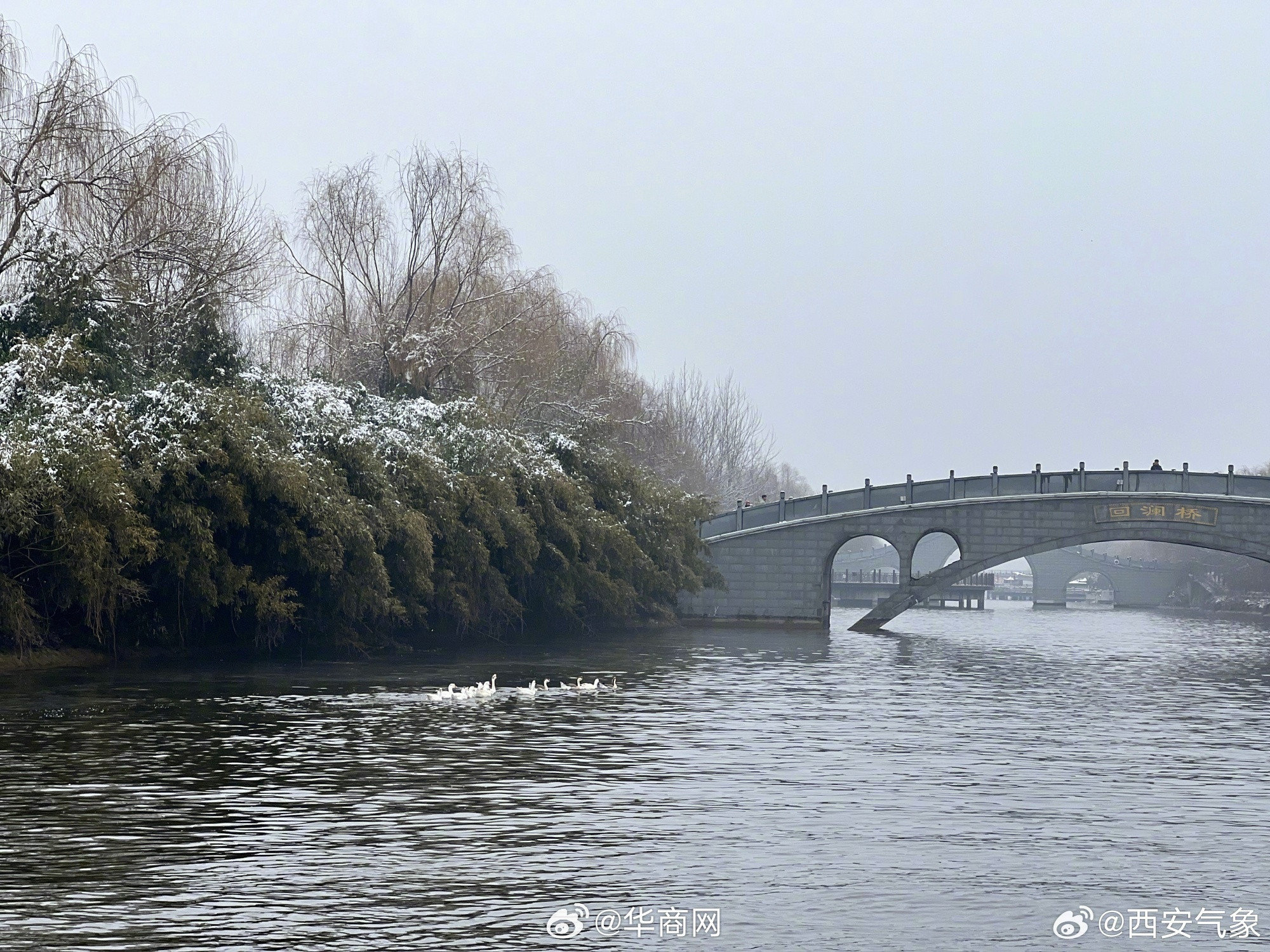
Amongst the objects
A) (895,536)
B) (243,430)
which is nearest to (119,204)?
(243,430)

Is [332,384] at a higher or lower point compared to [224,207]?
lower

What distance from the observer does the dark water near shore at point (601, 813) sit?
391 inches

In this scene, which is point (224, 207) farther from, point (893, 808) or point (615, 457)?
point (893, 808)

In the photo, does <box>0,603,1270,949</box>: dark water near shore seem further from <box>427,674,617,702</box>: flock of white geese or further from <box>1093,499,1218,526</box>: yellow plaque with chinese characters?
<box>1093,499,1218,526</box>: yellow plaque with chinese characters

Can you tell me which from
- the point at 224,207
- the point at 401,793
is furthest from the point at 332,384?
the point at 401,793

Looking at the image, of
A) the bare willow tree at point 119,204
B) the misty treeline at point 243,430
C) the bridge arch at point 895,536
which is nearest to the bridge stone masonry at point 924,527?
the bridge arch at point 895,536

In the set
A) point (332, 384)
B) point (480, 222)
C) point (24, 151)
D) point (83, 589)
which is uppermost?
point (480, 222)

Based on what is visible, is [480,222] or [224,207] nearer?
[224,207]

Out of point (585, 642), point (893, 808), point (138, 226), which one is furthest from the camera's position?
point (585, 642)

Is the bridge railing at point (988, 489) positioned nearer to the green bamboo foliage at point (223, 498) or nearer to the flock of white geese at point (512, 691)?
the green bamboo foliage at point (223, 498)

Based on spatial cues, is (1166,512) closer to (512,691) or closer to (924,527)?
(924,527)

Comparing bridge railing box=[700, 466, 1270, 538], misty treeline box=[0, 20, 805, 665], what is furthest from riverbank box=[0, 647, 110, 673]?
bridge railing box=[700, 466, 1270, 538]

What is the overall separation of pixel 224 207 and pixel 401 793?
17.7m

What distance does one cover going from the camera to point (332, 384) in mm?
32562
